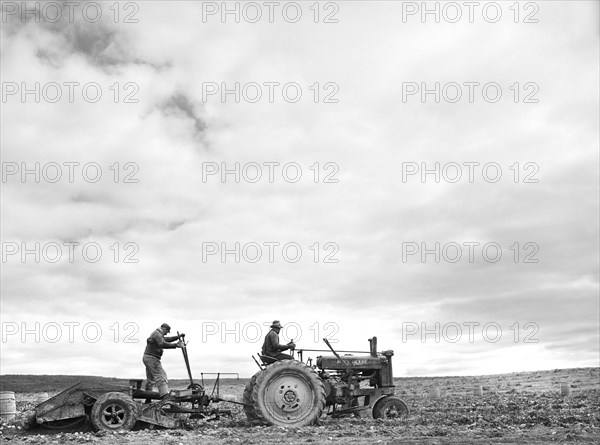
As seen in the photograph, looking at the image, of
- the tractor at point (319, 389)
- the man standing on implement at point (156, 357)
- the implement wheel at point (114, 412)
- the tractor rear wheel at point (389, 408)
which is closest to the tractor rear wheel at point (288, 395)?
the tractor at point (319, 389)

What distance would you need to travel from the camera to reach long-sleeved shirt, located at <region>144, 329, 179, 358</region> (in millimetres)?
18328

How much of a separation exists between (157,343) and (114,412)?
194 cm

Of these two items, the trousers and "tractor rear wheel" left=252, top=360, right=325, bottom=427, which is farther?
the trousers

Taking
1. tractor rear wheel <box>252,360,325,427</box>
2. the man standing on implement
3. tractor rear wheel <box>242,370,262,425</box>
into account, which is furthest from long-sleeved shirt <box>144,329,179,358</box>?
tractor rear wheel <box>252,360,325,427</box>

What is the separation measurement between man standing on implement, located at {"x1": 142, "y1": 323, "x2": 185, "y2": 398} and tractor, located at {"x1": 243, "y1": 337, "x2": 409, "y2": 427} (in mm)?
2033

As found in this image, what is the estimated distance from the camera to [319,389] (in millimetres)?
18391

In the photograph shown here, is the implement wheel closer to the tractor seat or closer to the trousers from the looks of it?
the trousers

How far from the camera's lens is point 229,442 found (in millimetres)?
14891

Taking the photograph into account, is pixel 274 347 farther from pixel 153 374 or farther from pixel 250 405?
pixel 153 374

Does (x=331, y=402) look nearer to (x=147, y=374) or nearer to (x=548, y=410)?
(x=147, y=374)

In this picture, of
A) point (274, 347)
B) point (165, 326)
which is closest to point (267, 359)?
point (274, 347)

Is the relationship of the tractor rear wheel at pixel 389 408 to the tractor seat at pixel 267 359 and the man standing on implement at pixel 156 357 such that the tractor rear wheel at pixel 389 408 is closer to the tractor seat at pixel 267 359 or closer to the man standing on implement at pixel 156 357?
the tractor seat at pixel 267 359

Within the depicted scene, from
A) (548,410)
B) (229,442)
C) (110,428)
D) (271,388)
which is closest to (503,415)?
(548,410)

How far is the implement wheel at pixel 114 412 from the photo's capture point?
55.8ft
